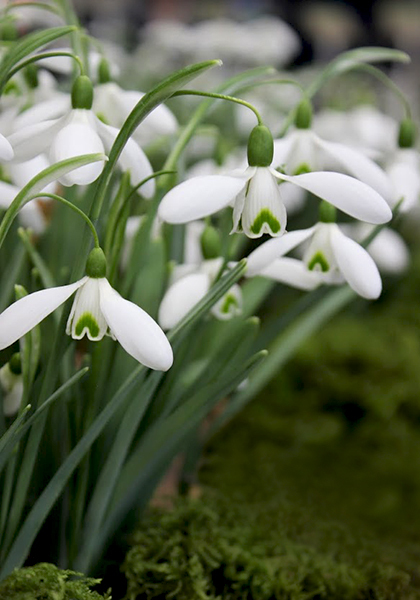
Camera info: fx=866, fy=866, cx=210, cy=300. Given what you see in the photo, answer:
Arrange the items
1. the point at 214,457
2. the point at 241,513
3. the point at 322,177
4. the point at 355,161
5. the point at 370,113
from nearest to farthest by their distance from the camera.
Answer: the point at 322,177 < the point at 355,161 < the point at 241,513 < the point at 214,457 < the point at 370,113

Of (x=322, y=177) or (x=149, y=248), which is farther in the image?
(x=149, y=248)

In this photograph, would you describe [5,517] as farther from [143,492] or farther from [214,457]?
[214,457]

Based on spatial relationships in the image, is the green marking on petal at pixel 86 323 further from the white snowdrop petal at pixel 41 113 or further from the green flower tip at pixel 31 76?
the green flower tip at pixel 31 76

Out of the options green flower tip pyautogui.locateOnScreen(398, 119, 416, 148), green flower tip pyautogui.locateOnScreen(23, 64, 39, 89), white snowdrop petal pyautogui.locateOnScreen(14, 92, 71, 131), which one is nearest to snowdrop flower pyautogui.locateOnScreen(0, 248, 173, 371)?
white snowdrop petal pyautogui.locateOnScreen(14, 92, 71, 131)

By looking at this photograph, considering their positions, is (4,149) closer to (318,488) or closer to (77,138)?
(77,138)

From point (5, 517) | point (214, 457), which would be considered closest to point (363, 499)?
point (214, 457)

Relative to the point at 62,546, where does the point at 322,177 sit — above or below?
above
